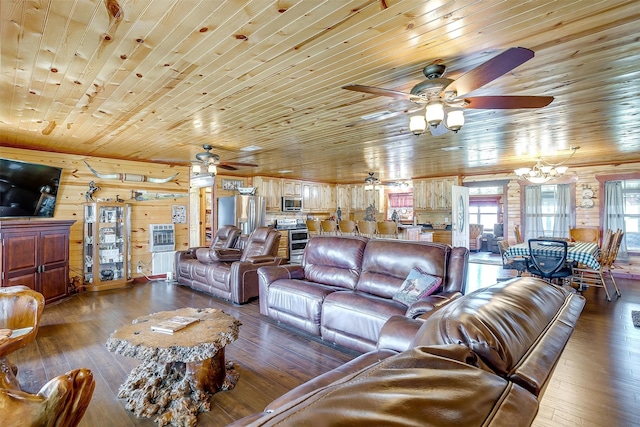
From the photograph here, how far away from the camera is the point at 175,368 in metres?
2.41

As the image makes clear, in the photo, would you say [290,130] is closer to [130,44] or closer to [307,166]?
[130,44]

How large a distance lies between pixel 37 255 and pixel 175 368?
3.70 m

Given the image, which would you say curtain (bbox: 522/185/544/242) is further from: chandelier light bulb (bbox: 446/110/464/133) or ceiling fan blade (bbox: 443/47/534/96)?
ceiling fan blade (bbox: 443/47/534/96)

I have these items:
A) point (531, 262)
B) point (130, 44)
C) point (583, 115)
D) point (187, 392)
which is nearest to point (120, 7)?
point (130, 44)

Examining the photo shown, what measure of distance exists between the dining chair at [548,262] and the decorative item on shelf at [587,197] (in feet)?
11.3

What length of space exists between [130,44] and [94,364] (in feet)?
8.78

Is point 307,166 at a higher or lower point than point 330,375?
higher

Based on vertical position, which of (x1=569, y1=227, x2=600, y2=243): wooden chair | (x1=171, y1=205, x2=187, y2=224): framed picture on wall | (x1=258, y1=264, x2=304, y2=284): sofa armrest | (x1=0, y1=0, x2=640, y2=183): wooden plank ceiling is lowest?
(x1=258, y1=264, x2=304, y2=284): sofa armrest

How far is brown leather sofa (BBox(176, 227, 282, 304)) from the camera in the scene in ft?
15.2

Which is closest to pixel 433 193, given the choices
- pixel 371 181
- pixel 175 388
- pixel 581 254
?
pixel 371 181

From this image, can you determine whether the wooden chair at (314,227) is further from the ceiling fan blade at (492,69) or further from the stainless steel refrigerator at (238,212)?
the ceiling fan blade at (492,69)

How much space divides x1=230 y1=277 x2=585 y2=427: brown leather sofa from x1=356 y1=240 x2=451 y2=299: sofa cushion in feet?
5.99

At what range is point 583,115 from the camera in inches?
141

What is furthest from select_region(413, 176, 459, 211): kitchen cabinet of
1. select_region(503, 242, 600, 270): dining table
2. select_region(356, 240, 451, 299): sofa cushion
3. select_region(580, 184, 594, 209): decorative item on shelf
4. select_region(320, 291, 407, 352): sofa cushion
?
select_region(320, 291, 407, 352): sofa cushion
